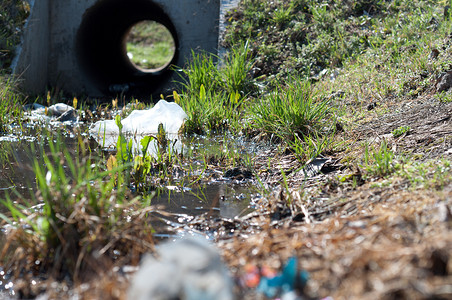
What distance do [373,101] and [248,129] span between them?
1186mm

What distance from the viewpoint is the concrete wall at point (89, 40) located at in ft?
22.6

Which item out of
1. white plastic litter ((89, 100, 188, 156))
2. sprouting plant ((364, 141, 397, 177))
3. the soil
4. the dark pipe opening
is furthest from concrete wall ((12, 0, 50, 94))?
sprouting plant ((364, 141, 397, 177))

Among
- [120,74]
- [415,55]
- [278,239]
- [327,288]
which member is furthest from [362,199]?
[120,74]

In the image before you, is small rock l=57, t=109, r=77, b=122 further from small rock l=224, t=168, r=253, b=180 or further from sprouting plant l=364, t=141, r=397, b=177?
sprouting plant l=364, t=141, r=397, b=177

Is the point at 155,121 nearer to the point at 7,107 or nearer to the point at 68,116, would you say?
the point at 68,116

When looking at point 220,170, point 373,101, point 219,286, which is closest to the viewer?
point 219,286

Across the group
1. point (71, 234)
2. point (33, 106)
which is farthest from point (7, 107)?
point (71, 234)

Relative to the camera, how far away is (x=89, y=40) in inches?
310

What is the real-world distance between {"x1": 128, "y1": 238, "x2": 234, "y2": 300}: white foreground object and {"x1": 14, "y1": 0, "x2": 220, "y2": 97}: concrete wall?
5.68 metres

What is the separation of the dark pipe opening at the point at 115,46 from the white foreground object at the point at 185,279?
5.93m

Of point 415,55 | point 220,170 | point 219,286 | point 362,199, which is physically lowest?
point 220,170

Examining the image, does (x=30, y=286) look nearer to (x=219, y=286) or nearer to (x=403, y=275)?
(x=219, y=286)

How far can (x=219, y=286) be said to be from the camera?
123 cm

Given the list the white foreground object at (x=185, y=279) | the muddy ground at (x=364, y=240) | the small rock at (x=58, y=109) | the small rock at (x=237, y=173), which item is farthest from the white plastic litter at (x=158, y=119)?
the white foreground object at (x=185, y=279)
